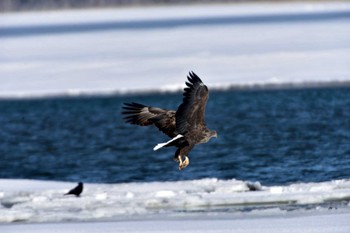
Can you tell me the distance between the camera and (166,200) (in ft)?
25.9

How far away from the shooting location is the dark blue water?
1052 cm

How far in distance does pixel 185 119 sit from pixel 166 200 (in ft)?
2.95

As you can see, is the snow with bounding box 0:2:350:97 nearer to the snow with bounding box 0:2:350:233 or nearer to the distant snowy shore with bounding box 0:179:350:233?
the snow with bounding box 0:2:350:233

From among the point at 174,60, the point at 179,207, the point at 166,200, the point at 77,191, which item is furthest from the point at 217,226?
the point at 174,60

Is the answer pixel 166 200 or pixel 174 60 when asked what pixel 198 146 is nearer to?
pixel 166 200

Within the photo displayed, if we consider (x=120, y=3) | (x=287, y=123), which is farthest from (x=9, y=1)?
(x=287, y=123)

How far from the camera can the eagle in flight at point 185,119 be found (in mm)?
7055

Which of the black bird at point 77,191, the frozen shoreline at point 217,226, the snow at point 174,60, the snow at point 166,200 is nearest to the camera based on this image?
the frozen shoreline at point 217,226

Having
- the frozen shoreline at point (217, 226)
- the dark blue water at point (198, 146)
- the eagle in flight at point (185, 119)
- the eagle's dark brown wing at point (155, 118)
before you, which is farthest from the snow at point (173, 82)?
the dark blue water at point (198, 146)

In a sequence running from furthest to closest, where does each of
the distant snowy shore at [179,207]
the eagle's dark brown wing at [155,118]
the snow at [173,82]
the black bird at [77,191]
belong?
the black bird at [77,191] → the eagle's dark brown wing at [155,118] → the snow at [173,82] → the distant snowy shore at [179,207]

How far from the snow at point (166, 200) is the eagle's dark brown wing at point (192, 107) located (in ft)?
2.07

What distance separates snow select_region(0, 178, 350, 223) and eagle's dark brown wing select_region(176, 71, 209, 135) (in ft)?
2.07

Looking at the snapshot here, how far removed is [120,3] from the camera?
238 ft

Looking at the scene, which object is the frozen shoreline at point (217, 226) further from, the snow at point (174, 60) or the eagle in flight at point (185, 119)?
the snow at point (174, 60)
